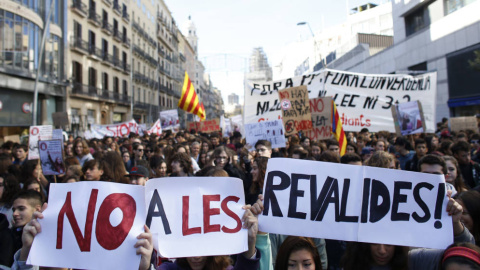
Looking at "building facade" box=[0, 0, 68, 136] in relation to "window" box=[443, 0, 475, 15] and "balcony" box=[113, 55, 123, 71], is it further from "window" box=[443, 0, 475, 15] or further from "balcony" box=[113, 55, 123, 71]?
"window" box=[443, 0, 475, 15]

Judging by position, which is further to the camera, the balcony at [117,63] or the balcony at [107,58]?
the balcony at [117,63]

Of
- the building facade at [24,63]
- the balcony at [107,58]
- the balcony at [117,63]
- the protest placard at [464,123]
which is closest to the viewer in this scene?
the protest placard at [464,123]

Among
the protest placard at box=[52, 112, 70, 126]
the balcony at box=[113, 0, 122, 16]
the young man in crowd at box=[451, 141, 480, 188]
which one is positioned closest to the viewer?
the young man in crowd at box=[451, 141, 480, 188]

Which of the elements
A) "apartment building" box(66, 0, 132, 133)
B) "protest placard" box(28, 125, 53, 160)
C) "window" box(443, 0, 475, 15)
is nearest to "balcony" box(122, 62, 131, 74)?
"apartment building" box(66, 0, 132, 133)

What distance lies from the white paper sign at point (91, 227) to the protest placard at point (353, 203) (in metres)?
0.85

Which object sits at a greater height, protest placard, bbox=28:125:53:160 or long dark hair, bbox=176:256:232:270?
protest placard, bbox=28:125:53:160

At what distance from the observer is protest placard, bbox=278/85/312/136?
28.0ft

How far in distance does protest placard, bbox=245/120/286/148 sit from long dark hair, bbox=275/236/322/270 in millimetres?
5764

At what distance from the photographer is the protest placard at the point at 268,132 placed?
327 inches

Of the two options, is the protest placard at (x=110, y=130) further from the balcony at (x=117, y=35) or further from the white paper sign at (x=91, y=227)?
the balcony at (x=117, y=35)

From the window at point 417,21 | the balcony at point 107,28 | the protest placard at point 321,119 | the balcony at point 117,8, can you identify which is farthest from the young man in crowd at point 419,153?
the balcony at point 117,8

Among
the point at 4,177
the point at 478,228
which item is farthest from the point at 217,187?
the point at 4,177

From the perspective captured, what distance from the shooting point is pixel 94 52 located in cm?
3173

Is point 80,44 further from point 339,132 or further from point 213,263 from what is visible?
point 213,263
